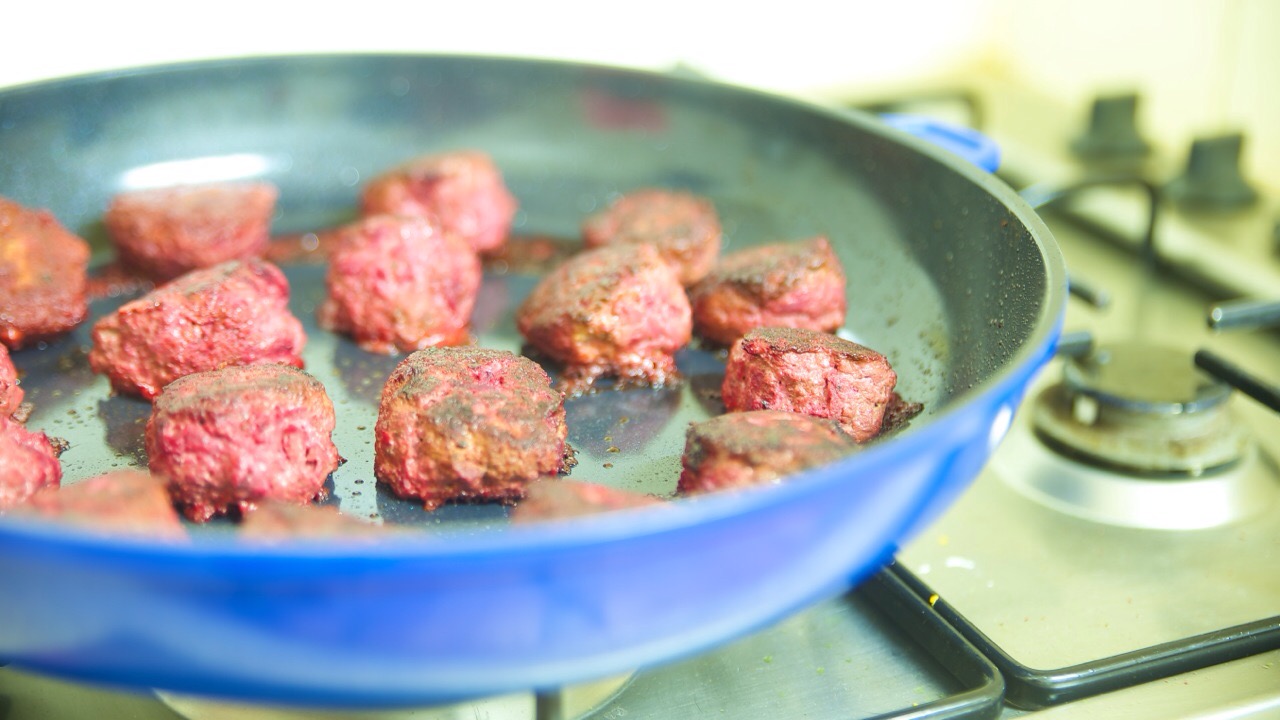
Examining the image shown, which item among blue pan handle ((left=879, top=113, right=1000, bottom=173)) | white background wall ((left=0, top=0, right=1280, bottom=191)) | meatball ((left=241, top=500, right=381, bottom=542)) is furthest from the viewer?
white background wall ((left=0, top=0, right=1280, bottom=191))

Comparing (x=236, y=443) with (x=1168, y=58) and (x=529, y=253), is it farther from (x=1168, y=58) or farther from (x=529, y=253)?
(x=1168, y=58)

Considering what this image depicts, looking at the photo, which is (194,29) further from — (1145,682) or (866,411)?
(1145,682)

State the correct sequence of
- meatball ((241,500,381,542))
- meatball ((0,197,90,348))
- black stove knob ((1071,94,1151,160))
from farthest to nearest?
Result: 1. black stove knob ((1071,94,1151,160))
2. meatball ((0,197,90,348))
3. meatball ((241,500,381,542))

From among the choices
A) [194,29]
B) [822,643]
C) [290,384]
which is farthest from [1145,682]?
[194,29]

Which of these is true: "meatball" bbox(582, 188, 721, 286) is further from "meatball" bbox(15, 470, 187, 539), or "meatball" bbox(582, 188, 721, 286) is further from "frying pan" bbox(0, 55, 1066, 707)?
"meatball" bbox(15, 470, 187, 539)

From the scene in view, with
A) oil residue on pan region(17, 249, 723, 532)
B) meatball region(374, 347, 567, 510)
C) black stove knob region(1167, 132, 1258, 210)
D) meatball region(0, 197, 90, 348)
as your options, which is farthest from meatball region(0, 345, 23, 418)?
black stove knob region(1167, 132, 1258, 210)
